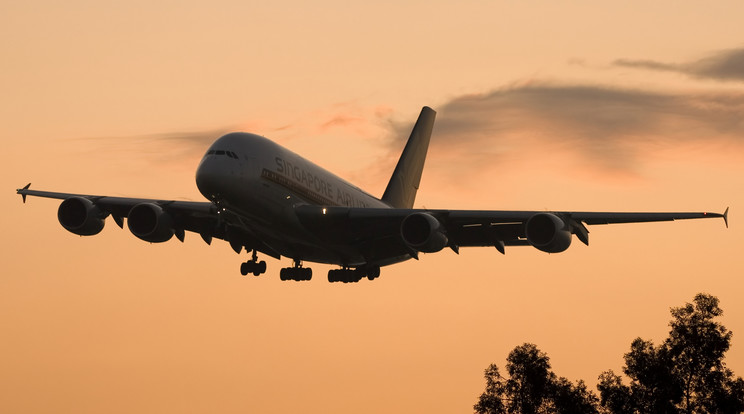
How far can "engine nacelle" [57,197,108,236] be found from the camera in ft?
275

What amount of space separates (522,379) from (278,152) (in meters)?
38.4

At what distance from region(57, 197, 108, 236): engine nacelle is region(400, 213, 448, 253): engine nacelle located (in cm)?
1743

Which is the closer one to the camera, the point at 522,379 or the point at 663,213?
the point at 663,213

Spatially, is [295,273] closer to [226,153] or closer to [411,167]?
[226,153]

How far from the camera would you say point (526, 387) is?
108 m

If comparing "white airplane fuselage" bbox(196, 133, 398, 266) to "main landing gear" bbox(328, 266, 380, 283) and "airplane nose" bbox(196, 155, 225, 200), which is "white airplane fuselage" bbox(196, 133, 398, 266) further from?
"main landing gear" bbox(328, 266, 380, 283)

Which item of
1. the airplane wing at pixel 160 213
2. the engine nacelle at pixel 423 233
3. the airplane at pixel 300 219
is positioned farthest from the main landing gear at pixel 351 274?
the engine nacelle at pixel 423 233

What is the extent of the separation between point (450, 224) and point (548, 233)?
576 cm

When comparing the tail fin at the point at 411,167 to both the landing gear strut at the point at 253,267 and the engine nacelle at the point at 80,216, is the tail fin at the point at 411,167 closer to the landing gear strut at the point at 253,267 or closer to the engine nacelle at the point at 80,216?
the landing gear strut at the point at 253,267

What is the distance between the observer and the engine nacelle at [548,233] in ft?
253

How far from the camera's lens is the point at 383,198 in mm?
99750

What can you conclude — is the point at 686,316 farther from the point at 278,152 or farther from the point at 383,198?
the point at 278,152

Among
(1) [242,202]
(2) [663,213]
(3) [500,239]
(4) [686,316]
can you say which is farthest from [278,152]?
(4) [686,316]

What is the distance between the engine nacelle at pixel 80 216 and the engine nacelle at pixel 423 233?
17.4 m
